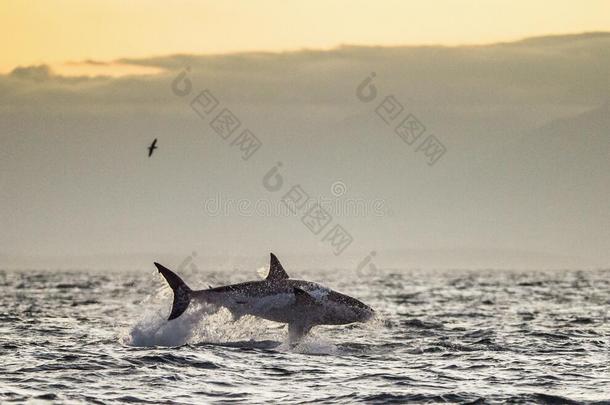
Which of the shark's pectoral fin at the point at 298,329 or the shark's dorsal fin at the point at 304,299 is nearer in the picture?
the shark's dorsal fin at the point at 304,299

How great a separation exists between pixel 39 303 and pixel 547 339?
28.8 metres

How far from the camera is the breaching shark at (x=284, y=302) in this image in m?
28.0

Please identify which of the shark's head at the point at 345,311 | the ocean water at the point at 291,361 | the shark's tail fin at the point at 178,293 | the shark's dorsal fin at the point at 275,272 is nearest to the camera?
the ocean water at the point at 291,361

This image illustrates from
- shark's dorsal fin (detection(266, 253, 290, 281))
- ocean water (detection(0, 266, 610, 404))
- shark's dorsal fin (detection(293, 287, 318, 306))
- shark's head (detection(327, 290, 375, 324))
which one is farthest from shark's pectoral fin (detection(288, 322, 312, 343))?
shark's dorsal fin (detection(266, 253, 290, 281))

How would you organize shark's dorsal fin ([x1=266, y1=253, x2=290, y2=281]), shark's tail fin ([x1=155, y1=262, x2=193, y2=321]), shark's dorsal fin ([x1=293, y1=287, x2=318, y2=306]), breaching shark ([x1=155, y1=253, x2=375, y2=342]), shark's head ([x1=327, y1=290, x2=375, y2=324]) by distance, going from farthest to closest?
1. shark's head ([x1=327, y1=290, x2=375, y2=324])
2. shark's dorsal fin ([x1=266, y1=253, x2=290, y2=281])
3. breaching shark ([x1=155, y1=253, x2=375, y2=342])
4. shark's dorsal fin ([x1=293, y1=287, x2=318, y2=306])
5. shark's tail fin ([x1=155, y1=262, x2=193, y2=321])

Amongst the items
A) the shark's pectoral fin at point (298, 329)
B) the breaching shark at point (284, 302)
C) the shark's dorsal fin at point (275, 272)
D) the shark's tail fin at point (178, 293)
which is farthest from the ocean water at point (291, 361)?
the shark's dorsal fin at point (275, 272)

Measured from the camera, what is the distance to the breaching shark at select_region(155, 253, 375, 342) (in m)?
28.0

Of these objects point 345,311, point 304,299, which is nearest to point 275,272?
point 304,299

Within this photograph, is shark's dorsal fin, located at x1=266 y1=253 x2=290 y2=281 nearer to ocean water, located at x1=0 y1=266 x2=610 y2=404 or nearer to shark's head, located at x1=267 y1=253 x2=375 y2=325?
shark's head, located at x1=267 y1=253 x2=375 y2=325

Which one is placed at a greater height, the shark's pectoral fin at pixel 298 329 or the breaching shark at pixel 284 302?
the breaching shark at pixel 284 302

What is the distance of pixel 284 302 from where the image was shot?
28.0 metres

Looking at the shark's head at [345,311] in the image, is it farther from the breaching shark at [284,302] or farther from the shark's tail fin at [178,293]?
the shark's tail fin at [178,293]

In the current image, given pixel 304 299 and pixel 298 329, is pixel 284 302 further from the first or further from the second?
pixel 298 329

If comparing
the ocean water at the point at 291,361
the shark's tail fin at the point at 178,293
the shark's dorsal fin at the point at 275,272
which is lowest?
the ocean water at the point at 291,361
